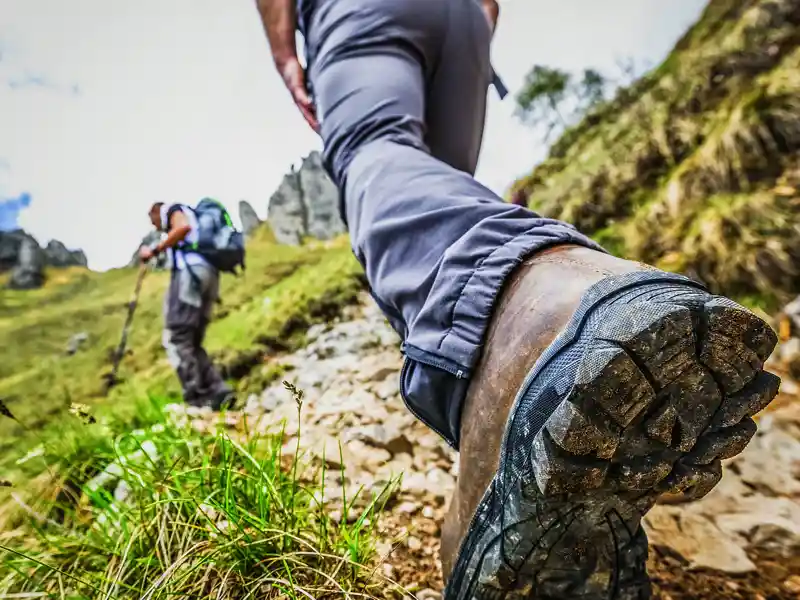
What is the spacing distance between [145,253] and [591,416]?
1.82 m

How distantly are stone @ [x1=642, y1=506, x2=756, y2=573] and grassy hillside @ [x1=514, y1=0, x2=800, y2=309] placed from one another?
967 mm

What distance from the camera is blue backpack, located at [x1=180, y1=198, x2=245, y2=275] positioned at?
193 centimetres

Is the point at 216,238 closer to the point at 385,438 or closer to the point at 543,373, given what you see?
the point at 385,438

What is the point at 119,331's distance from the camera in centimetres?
194

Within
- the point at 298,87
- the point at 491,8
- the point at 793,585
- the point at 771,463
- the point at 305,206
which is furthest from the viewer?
the point at 305,206

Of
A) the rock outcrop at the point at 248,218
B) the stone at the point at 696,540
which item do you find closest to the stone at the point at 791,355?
the stone at the point at 696,540

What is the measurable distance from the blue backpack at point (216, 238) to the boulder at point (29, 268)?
0.46 meters

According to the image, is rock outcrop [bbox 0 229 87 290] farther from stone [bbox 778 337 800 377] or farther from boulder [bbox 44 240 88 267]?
stone [bbox 778 337 800 377]

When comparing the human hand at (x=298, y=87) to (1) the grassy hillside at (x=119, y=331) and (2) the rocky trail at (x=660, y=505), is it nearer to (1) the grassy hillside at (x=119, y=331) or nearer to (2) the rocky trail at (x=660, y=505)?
(2) the rocky trail at (x=660, y=505)

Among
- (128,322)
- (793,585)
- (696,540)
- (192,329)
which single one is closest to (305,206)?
(192,329)

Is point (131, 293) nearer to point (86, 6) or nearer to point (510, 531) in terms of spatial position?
point (86, 6)

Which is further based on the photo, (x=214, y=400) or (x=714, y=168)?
(x=714, y=168)

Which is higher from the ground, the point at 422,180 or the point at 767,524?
the point at 422,180

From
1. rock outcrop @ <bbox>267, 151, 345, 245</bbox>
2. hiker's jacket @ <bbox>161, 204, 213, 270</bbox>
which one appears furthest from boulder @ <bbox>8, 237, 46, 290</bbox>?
rock outcrop @ <bbox>267, 151, 345, 245</bbox>
